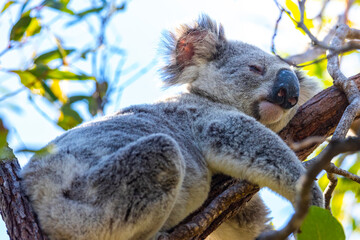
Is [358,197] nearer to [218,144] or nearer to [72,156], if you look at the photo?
[218,144]

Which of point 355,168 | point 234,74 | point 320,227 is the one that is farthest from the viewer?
point 234,74

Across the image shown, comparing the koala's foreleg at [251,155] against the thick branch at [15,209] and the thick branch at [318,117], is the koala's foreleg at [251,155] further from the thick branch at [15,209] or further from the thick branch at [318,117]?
the thick branch at [15,209]

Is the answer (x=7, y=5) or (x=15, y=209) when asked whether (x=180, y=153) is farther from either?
(x=7, y=5)

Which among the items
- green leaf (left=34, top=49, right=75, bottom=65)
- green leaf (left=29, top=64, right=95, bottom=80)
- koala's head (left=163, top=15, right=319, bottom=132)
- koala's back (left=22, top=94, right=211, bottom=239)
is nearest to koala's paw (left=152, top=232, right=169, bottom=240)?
koala's back (left=22, top=94, right=211, bottom=239)

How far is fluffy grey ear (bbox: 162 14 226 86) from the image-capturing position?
4.12 m

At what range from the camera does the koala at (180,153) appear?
2541 millimetres

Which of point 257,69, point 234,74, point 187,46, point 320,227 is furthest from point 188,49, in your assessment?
point 320,227

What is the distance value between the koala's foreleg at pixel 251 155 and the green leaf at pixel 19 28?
1.37m

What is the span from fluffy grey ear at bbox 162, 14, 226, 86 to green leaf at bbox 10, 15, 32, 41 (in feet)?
6.21

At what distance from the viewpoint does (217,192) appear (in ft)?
10.3

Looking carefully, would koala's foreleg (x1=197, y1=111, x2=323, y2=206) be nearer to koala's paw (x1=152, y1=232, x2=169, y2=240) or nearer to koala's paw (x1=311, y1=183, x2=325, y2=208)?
koala's paw (x1=311, y1=183, x2=325, y2=208)

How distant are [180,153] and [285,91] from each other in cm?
128

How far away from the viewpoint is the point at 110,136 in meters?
3.00

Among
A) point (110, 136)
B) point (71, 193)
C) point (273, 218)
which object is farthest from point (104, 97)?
point (273, 218)
